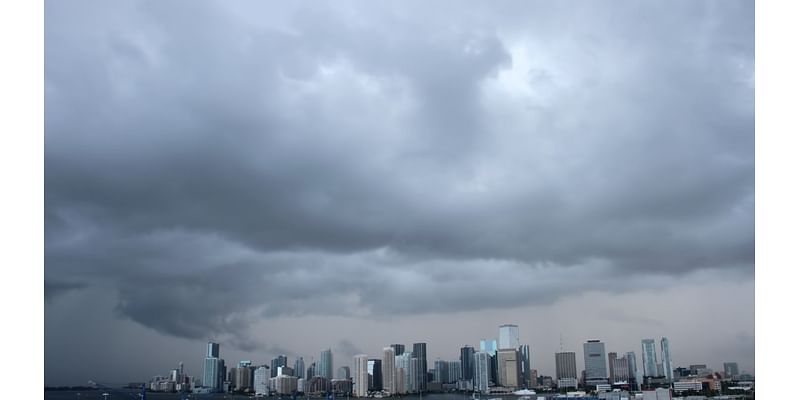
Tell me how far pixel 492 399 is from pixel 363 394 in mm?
9758

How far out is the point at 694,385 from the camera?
37.8 m

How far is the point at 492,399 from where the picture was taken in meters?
43.4

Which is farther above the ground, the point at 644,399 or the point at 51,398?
the point at 644,399
